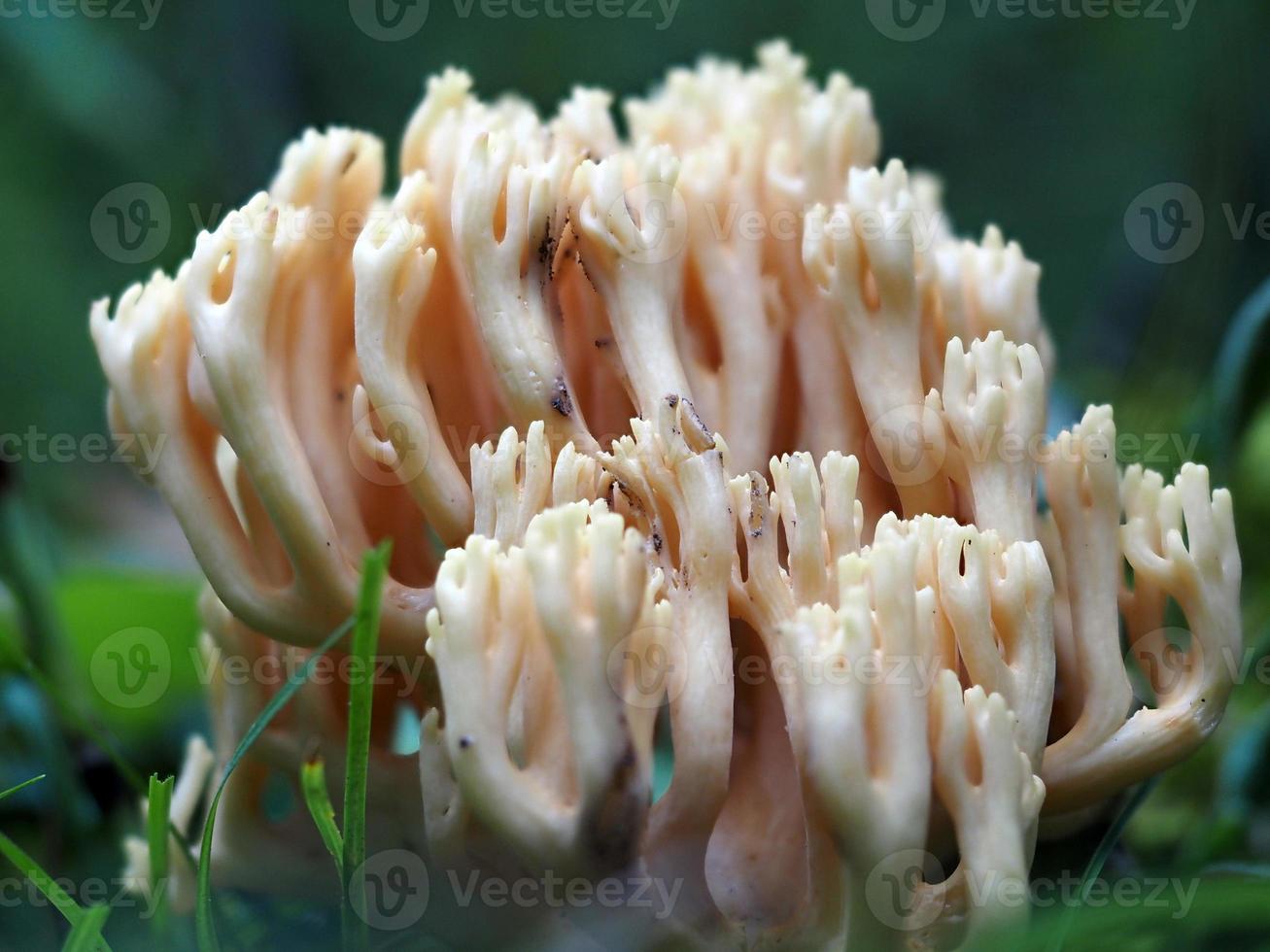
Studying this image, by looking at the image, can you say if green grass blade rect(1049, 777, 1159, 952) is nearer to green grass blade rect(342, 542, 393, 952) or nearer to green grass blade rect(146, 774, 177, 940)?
green grass blade rect(342, 542, 393, 952)

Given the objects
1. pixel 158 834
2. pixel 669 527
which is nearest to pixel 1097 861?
pixel 669 527

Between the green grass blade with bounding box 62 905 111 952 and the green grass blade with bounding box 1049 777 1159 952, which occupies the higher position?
the green grass blade with bounding box 62 905 111 952

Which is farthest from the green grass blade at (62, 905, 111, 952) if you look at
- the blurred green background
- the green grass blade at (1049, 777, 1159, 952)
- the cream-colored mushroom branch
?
the blurred green background

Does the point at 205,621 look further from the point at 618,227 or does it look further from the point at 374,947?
the point at 618,227

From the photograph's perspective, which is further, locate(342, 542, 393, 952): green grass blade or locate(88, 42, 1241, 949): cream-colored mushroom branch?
locate(88, 42, 1241, 949): cream-colored mushroom branch

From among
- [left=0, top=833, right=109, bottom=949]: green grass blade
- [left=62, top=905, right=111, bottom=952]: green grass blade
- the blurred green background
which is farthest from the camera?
the blurred green background

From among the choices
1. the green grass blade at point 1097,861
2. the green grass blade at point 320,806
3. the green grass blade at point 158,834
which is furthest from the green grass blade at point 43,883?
the green grass blade at point 1097,861
